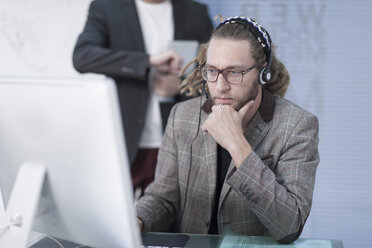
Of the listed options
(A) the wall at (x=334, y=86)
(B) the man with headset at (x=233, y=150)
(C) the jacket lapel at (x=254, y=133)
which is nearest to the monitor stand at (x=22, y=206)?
(B) the man with headset at (x=233, y=150)

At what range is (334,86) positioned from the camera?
3.30m

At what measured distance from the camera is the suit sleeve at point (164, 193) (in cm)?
168

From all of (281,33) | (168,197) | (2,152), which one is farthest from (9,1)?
(2,152)

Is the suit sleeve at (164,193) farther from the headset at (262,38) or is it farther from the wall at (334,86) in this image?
the wall at (334,86)

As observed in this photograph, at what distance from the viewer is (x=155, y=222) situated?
1659 millimetres

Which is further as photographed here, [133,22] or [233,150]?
[133,22]

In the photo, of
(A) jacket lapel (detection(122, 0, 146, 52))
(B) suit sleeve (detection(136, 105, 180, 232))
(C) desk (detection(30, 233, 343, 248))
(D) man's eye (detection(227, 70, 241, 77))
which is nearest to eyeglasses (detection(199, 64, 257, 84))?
(D) man's eye (detection(227, 70, 241, 77))

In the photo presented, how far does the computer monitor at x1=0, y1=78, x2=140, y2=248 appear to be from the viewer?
960mm

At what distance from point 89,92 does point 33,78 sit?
0.58ft

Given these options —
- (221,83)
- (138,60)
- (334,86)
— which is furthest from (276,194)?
(334,86)

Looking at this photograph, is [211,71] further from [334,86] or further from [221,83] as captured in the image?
[334,86]

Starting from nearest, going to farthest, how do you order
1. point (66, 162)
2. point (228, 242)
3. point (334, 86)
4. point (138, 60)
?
point (66, 162)
point (228, 242)
point (138, 60)
point (334, 86)

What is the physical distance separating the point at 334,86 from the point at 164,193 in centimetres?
191

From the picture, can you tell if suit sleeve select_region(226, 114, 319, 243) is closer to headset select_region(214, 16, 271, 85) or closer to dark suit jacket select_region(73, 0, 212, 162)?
headset select_region(214, 16, 271, 85)
